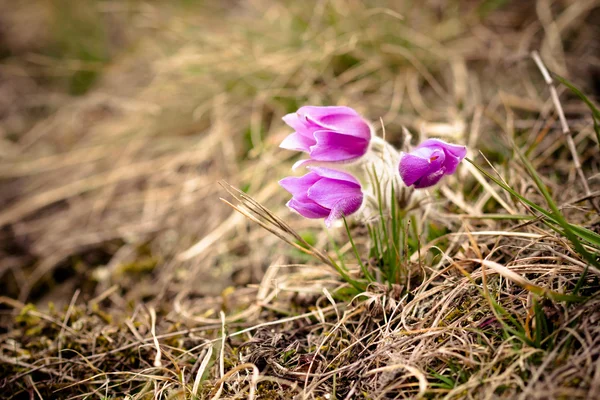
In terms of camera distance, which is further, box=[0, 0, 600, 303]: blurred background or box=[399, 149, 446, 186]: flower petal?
box=[0, 0, 600, 303]: blurred background

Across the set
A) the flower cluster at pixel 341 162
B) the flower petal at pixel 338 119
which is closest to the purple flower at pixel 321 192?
the flower cluster at pixel 341 162

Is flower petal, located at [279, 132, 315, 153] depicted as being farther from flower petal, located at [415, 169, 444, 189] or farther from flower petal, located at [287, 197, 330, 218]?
flower petal, located at [415, 169, 444, 189]

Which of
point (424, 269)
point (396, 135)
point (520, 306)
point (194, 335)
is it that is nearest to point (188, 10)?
point (396, 135)

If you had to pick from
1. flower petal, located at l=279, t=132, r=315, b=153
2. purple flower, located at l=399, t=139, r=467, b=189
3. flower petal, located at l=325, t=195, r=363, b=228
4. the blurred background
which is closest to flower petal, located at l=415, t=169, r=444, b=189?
purple flower, located at l=399, t=139, r=467, b=189

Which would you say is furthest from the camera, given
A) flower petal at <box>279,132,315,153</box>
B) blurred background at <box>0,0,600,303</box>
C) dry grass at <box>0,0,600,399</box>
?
blurred background at <box>0,0,600,303</box>

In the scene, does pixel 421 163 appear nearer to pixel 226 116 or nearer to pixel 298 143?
pixel 298 143

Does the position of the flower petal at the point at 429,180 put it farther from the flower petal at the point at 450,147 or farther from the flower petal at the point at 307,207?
the flower petal at the point at 307,207

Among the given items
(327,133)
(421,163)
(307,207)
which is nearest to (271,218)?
(307,207)

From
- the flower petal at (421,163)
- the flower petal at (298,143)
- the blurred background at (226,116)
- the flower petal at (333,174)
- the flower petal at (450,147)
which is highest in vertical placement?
the flower petal at (450,147)
